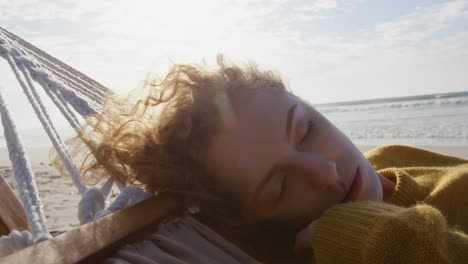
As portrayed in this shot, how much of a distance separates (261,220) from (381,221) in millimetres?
525

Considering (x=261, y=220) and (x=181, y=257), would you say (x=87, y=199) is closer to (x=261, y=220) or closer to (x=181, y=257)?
(x=181, y=257)

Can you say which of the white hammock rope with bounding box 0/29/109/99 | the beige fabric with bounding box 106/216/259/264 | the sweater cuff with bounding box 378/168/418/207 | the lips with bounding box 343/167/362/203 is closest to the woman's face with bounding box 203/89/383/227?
the lips with bounding box 343/167/362/203

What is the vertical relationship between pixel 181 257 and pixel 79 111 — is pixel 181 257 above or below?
below

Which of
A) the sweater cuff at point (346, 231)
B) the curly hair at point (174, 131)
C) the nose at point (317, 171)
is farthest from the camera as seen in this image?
the curly hair at point (174, 131)

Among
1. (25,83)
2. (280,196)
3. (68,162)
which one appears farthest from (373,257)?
(25,83)

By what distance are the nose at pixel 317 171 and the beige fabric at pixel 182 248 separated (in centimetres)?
26

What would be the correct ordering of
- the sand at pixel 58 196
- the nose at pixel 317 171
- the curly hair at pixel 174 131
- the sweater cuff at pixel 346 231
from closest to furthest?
the sweater cuff at pixel 346 231
the nose at pixel 317 171
the curly hair at pixel 174 131
the sand at pixel 58 196

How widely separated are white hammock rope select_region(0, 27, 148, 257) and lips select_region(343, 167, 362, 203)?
1.57ft

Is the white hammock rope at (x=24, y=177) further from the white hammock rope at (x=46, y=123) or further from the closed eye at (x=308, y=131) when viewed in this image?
the closed eye at (x=308, y=131)

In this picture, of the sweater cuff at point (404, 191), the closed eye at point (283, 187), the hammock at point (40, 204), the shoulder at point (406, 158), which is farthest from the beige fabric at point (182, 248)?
the shoulder at point (406, 158)

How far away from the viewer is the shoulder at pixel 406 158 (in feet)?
5.80

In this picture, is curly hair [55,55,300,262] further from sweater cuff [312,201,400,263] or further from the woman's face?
sweater cuff [312,201,400,263]

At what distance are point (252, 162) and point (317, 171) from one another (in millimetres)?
153

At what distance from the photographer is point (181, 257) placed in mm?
830
